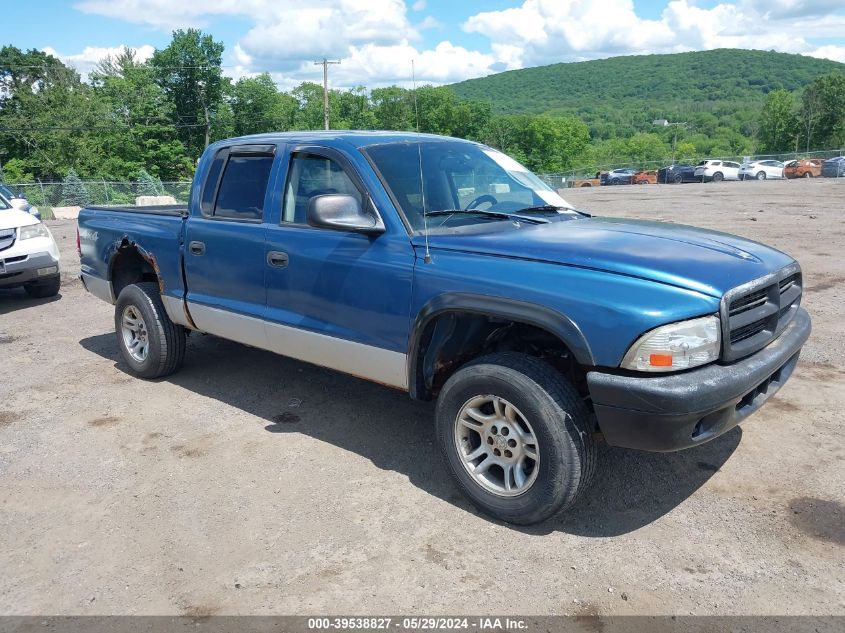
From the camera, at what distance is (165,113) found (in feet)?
203

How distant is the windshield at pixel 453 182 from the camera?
13.6ft

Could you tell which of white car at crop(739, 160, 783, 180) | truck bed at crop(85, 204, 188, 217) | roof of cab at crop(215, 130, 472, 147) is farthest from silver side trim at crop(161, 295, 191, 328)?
white car at crop(739, 160, 783, 180)

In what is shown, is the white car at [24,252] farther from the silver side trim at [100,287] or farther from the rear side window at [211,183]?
the rear side window at [211,183]

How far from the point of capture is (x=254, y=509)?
385cm

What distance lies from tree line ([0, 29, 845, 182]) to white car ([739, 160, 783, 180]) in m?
18.2

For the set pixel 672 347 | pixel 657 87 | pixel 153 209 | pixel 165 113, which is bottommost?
pixel 672 347

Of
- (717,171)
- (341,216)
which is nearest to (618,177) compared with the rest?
(717,171)

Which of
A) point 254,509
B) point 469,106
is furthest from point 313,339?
point 469,106

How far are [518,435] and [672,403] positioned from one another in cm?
79

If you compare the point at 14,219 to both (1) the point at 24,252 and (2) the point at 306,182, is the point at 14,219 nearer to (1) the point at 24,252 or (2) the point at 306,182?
(1) the point at 24,252

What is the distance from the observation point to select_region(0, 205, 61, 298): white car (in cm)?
872

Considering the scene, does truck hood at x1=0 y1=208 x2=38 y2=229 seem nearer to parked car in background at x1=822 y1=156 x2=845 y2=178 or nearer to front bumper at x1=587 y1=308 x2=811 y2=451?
front bumper at x1=587 y1=308 x2=811 y2=451

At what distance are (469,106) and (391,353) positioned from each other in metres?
90.9

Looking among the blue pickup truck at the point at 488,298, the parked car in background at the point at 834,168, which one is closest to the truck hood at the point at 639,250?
the blue pickup truck at the point at 488,298
